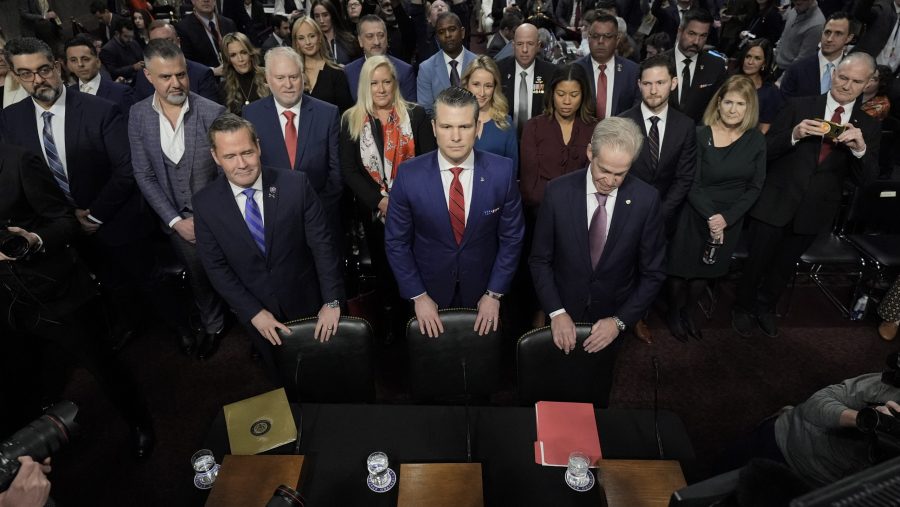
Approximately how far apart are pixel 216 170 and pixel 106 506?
1894 mm

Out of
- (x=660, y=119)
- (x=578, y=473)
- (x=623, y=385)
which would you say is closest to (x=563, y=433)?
(x=578, y=473)

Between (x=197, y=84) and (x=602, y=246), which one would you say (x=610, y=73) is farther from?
(x=197, y=84)

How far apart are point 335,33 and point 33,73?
2.72m

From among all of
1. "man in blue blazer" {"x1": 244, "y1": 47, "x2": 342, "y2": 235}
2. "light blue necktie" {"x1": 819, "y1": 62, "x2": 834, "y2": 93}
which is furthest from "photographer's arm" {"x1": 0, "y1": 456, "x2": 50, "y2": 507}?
"light blue necktie" {"x1": 819, "y1": 62, "x2": 834, "y2": 93}

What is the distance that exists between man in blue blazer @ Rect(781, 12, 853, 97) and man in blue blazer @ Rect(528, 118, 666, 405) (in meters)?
2.84

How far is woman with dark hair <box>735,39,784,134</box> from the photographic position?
13.7ft

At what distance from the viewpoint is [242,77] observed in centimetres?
432

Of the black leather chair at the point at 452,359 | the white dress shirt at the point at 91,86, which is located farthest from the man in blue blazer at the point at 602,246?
the white dress shirt at the point at 91,86

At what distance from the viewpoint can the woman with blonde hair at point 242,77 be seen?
→ 165 inches

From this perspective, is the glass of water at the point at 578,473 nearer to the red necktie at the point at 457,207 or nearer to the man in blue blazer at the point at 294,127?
the red necktie at the point at 457,207

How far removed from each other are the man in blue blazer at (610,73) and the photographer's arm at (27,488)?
399cm

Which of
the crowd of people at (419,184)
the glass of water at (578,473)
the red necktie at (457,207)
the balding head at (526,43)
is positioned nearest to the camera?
the glass of water at (578,473)

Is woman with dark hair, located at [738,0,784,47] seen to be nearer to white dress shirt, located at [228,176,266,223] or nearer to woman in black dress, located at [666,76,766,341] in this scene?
woman in black dress, located at [666,76,766,341]

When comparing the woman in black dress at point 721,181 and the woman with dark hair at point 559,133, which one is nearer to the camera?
the woman in black dress at point 721,181
